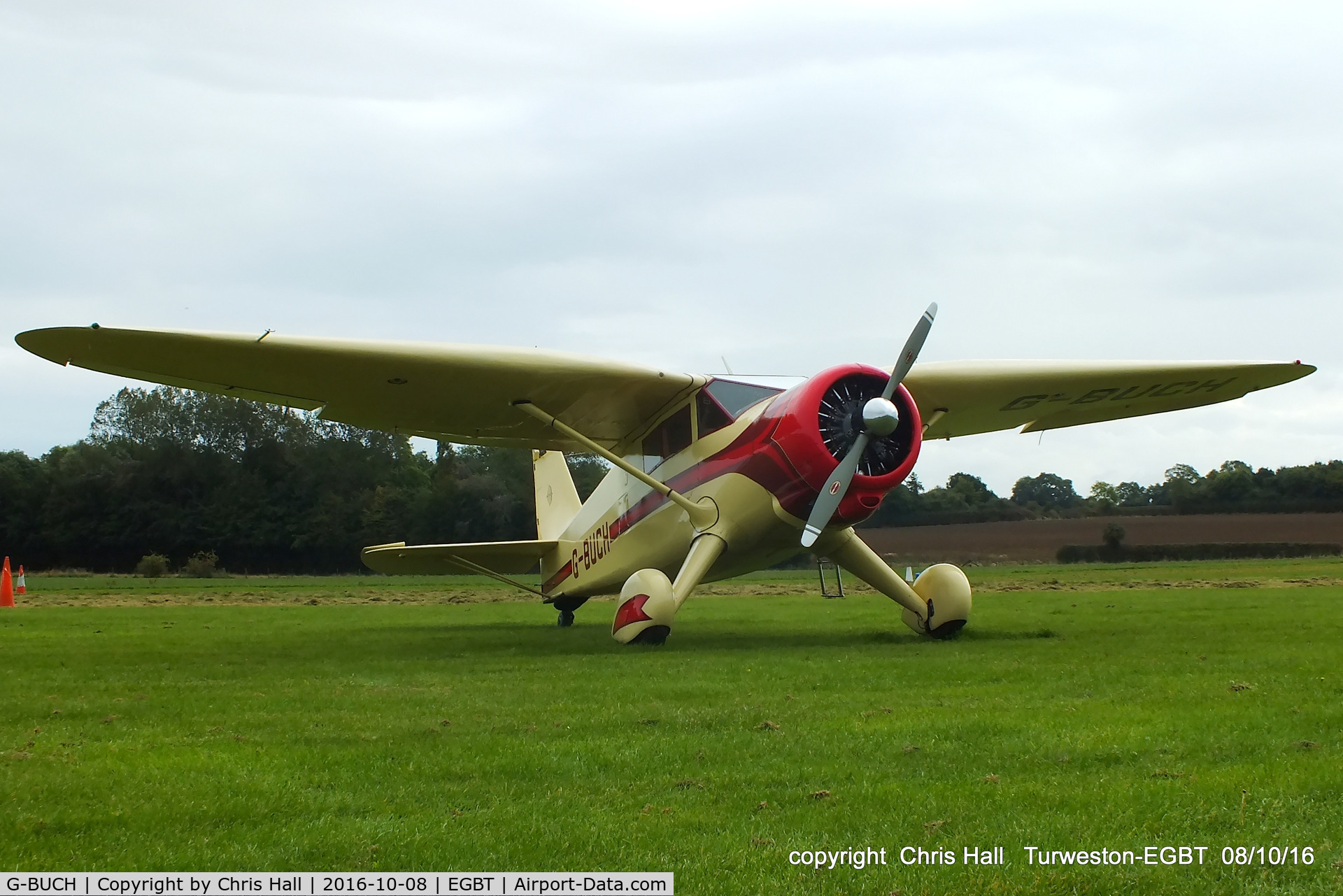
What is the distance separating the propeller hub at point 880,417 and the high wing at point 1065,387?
3.11 metres

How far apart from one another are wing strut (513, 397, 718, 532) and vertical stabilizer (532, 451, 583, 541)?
581 cm

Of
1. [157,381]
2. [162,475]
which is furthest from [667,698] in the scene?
[162,475]

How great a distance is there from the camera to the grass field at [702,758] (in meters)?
3.82

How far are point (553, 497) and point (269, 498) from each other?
28.3m

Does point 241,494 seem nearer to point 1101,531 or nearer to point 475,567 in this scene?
point 475,567

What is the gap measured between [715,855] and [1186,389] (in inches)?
578

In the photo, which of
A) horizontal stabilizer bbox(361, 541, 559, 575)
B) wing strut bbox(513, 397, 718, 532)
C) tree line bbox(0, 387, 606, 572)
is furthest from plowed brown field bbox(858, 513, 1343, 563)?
wing strut bbox(513, 397, 718, 532)

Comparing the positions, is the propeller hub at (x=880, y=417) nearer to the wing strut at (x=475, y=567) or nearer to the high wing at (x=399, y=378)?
the high wing at (x=399, y=378)

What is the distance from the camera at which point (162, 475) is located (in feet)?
143

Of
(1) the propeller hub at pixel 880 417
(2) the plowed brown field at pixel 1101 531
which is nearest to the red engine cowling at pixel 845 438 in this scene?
(1) the propeller hub at pixel 880 417

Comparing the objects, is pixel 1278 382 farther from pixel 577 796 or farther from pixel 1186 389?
pixel 577 796

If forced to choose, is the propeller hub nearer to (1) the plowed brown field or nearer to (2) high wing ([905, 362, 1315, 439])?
(2) high wing ([905, 362, 1315, 439])

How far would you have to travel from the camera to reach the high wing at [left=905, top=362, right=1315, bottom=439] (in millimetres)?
14938
